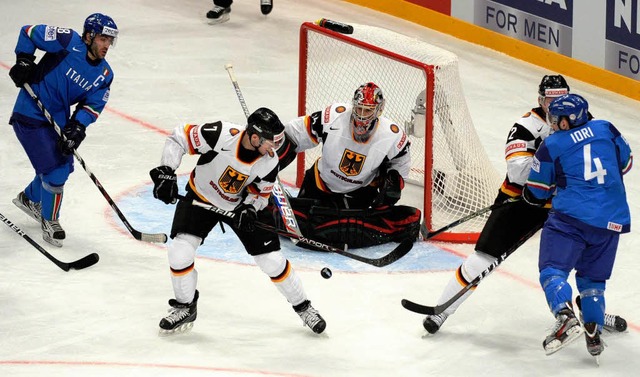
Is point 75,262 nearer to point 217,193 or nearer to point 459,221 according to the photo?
point 217,193

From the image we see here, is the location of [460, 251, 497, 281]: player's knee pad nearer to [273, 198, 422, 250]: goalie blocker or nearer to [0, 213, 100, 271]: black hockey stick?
[273, 198, 422, 250]: goalie blocker

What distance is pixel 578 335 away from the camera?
4871 mm

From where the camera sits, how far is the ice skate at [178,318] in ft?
17.7

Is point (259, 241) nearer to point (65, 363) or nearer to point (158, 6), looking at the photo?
point (65, 363)

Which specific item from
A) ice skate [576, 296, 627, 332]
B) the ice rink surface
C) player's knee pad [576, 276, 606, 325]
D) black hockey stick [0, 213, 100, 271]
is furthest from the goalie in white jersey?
player's knee pad [576, 276, 606, 325]

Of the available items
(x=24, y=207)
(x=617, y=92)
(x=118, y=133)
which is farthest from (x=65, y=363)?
(x=617, y=92)

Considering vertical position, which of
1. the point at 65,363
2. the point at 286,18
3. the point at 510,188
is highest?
the point at 510,188

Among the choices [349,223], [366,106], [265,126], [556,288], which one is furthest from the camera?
[349,223]

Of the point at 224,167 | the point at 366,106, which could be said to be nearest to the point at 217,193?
the point at 224,167

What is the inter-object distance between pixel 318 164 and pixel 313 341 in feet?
4.41

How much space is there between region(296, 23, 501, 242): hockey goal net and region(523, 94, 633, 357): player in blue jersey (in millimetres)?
1476

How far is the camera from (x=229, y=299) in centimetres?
590

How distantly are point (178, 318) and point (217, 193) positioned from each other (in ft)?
1.85

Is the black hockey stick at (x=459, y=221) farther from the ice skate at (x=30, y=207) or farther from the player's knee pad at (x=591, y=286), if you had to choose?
the ice skate at (x=30, y=207)
